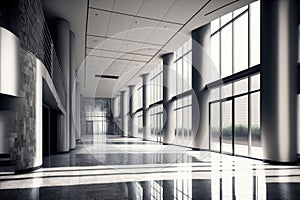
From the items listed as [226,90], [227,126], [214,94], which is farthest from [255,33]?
[227,126]

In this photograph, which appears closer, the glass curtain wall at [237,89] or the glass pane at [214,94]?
the glass curtain wall at [237,89]

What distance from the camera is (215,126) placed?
33.1 ft

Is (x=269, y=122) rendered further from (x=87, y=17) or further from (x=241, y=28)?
(x=87, y=17)

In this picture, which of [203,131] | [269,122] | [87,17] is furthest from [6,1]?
[203,131]

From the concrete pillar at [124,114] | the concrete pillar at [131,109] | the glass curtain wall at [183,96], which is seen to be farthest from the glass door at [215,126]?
the concrete pillar at [124,114]

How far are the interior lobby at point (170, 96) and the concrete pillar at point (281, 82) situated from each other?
0.03 meters

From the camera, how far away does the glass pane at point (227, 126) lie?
931 centimetres

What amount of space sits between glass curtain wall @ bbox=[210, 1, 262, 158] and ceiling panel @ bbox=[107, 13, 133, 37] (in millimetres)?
3740

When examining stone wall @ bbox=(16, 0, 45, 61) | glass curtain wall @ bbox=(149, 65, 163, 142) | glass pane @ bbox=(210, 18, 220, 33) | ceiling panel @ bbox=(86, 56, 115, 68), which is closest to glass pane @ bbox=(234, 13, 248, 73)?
glass pane @ bbox=(210, 18, 220, 33)

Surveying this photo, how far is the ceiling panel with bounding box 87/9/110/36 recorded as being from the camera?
27.8 ft

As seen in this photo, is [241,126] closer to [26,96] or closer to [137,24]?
[137,24]

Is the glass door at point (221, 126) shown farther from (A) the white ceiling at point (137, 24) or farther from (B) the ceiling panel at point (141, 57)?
(B) the ceiling panel at point (141, 57)

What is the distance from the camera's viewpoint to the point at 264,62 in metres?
7.07

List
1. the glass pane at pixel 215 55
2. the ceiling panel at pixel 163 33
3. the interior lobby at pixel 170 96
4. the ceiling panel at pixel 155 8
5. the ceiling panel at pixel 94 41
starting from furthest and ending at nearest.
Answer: the ceiling panel at pixel 94 41 → the glass pane at pixel 215 55 → the ceiling panel at pixel 163 33 → the ceiling panel at pixel 155 8 → the interior lobby at pixel 170 96
